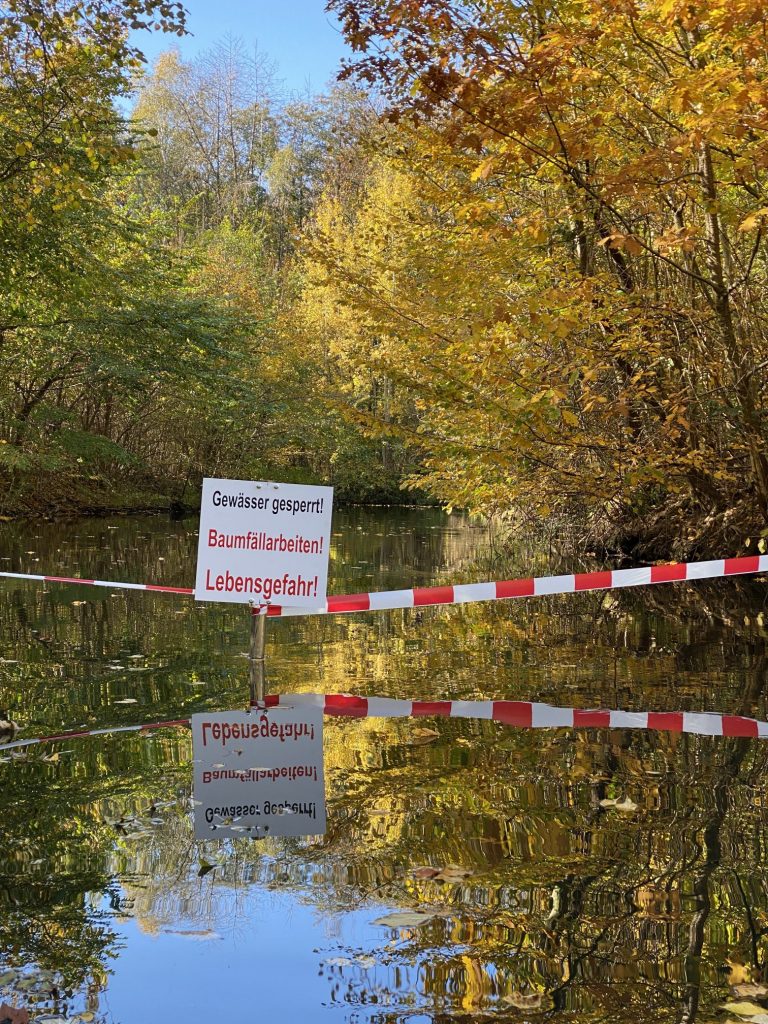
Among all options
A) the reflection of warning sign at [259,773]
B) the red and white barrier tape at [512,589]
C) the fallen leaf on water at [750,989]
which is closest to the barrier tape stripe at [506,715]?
the reflection of warning sign at [259,773]

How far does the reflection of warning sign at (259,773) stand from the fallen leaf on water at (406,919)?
3.02 ft

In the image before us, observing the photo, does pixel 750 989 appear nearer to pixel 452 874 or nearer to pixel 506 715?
pixel 452 874

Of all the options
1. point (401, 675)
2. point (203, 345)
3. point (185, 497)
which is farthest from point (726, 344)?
point (185, 497)

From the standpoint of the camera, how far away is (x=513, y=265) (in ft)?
42.4

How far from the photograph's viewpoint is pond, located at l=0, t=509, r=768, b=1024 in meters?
3.33

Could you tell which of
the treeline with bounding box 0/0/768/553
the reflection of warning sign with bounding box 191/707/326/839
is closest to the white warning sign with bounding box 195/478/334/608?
the reflection of warning sign with bounding box 191/707/326/839

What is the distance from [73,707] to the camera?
24.2 ft

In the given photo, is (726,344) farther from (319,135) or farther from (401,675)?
(319,135)

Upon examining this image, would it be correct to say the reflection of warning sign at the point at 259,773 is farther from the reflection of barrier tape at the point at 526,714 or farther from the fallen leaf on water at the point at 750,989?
the fallen leaf on water at the point at 750,989

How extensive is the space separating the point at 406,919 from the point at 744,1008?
3.68 feet

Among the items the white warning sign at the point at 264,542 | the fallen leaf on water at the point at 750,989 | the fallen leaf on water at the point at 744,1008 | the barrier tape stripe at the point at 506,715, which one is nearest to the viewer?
the fallen leaf on water at the point at 744,1008

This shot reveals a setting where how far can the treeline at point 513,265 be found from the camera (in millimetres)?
9219

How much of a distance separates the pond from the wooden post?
0.12m

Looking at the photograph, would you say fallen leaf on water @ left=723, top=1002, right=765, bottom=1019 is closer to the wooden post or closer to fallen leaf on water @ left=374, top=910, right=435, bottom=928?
fallen leaf on water @ left=374, top=910, right=435, bottom=928
